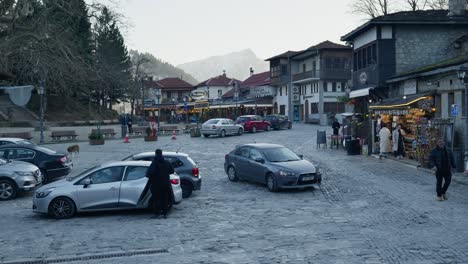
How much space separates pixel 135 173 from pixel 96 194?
1.11 meters

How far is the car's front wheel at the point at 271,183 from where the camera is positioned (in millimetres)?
17078

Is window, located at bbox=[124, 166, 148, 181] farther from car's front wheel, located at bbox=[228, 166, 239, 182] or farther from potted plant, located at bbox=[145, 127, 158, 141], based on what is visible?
potted plant, located at bbox=[145, 127, 158, 141]

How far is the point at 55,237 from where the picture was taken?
446 inches

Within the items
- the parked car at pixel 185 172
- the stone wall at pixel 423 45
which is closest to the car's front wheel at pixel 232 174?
the parked car at pixel 185 172

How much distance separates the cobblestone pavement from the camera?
9.56 metres

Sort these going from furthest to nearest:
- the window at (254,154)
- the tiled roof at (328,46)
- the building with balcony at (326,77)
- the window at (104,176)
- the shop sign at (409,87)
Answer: the building with balcony at (326,77)
the tiled roof at (328,46)
the shop sign at (409,87)
the window at (254,154)
the window at (104,176)

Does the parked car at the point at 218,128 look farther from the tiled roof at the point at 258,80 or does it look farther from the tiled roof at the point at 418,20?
the tiled roof at the point at 258,80

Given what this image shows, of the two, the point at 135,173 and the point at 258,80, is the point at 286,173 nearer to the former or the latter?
the point at 135,173

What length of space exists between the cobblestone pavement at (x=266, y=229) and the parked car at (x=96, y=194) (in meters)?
0.31

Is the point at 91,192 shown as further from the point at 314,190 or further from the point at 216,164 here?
the point at 216,164

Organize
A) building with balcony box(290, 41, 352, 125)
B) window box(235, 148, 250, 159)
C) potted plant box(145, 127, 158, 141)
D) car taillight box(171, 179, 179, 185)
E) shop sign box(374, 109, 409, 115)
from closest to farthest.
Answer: car taillight box(171, 179, 179, 185) < window box(235, 148, 250, 159) < shop sign box(374, 109, 409, 115) < potted plant box(145, 127, 158, 141) < building with balcony box(290, 41, 352, 125)

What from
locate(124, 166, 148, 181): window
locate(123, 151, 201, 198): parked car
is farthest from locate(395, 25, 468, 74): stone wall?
locate(124, 166, 148, 181): window

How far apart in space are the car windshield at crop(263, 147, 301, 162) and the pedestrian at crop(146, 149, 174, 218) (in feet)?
18.2

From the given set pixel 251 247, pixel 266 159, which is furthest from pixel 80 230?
pixel 266 159
